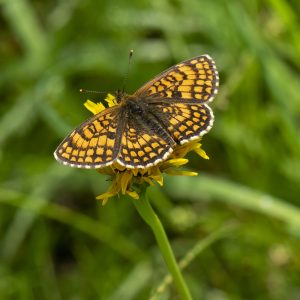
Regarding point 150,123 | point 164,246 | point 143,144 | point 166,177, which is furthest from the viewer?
point 166,177

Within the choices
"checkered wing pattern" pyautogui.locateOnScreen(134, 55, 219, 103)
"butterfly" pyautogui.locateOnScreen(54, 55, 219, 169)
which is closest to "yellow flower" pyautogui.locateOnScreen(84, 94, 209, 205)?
"butterfly" pyautogui.locateOnScreen(54, 55, 219, 169)

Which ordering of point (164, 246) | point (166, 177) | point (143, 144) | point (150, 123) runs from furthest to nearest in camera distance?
point (166, 177)
point (150, 123)
point (143, 144)
point (164, 246)

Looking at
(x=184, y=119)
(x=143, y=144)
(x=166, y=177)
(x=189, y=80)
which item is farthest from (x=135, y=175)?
(x=166, y=177)

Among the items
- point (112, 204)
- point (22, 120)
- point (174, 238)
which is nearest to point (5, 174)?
point (22, 120)

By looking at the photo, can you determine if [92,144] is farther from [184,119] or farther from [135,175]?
[184,119]

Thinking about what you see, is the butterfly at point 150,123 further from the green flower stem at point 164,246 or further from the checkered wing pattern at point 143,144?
the green flower stem at point 164,246

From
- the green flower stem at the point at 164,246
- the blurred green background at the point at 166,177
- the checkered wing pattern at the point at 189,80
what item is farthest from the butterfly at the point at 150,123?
the blurred green background at the point at 166,177

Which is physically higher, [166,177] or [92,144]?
[92,144]

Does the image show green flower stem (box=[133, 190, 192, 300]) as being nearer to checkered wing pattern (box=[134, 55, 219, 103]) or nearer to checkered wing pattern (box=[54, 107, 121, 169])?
checkered wing pattern (box=[54, 107, 121, 169])
